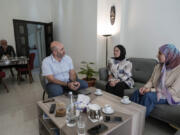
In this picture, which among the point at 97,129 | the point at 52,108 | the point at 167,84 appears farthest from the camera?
the point at 167,84

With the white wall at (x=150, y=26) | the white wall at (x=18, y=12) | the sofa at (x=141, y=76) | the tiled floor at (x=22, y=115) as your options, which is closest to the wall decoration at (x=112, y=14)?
the white wall at (x=150, y=26)

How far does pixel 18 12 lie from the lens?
4145 millimetres

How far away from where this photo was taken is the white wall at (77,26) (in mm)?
3010

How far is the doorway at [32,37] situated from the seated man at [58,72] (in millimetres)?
3116

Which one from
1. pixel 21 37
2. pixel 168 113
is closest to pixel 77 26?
pixel 21 37

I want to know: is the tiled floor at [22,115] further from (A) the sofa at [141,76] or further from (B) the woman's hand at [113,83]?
(B) the woman's hand at [113,83]

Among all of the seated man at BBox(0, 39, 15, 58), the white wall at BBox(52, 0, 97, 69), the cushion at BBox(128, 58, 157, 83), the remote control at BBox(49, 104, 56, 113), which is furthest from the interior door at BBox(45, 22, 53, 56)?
the remote control at BBox(49, 104, 56, 113)

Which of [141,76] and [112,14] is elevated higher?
[112,14]

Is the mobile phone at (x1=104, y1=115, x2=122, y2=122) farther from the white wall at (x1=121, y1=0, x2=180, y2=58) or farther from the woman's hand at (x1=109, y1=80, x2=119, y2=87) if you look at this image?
the white wall at (x1=121, y1=0, x2=180, y2=58)

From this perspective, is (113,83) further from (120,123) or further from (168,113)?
(120,123)

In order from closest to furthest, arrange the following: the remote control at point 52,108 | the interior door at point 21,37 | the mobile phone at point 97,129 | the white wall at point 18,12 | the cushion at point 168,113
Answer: the mobile phone at point 97,129 → the remote control at point 52,108 → the cushion at point 168,113 → the white wall at point 18,12 → the interior door at point 21,37

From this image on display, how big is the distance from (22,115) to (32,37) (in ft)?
15.4

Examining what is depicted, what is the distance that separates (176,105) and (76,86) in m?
1.23

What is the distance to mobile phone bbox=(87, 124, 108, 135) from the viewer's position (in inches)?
34.5
